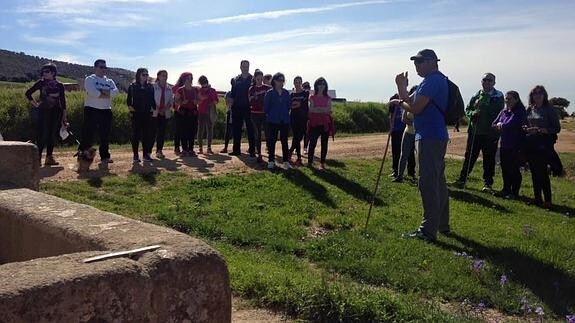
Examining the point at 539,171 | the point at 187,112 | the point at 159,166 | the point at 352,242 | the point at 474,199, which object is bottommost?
the point at 352,242

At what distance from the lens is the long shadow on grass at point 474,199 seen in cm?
966

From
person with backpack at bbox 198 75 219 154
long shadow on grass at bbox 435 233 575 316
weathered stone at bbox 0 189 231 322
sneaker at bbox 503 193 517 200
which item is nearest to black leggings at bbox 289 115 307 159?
person with backpack at bbox 198 75 219 154

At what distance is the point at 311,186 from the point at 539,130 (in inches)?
142

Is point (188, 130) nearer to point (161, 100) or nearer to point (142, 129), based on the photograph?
point (161, 100)

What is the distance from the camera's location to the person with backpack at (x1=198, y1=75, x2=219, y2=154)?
13.5 meters

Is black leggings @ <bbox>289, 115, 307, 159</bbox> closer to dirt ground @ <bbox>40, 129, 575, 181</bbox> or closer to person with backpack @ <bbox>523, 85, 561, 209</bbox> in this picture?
dirt ground @ <bbox>40, 129, 575, 181</bbox>

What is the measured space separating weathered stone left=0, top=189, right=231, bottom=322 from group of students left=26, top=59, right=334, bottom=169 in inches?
265

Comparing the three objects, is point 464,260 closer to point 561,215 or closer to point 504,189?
point 561,215

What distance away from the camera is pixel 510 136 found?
10.2m

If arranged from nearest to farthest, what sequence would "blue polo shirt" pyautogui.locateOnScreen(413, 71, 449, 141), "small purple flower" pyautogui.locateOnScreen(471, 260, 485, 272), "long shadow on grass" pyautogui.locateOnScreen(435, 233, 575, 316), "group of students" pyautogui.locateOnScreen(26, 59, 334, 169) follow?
"long shadow on grass" pyautogui.locateOnScreen(435, 233, 575, 316)
"small purple flower" pyautogui.locateOnScreen(471, 260, 485, 272)
"blue polo shirt" pyautogui.locateOnScreen(413, 71, 449, 141)
"group of students" pyautogui.locateOnScreen(26, 59, 334, 169)

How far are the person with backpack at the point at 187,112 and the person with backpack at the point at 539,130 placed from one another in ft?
19.8

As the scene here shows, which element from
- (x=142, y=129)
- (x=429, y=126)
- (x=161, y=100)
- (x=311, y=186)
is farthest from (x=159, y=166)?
(x=429, y=126)

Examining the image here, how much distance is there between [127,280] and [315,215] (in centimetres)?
550

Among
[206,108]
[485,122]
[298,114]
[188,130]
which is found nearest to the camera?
[485,122]
